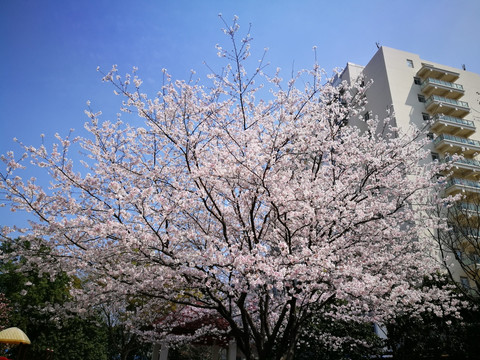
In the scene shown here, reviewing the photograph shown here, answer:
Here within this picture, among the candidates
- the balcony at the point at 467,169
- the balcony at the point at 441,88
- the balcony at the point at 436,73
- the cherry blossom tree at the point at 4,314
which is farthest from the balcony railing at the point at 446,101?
the cherry blossom tree at the point at 4,314

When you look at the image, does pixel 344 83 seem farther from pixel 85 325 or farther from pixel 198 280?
pixel 85 325

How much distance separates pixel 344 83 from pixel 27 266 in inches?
325

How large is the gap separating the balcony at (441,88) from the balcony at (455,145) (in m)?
4.06

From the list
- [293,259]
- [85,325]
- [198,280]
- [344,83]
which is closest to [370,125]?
[344,83]

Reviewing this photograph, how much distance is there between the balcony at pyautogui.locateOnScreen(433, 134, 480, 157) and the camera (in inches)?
897

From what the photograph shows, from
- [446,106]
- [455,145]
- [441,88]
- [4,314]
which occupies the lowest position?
[4,314]

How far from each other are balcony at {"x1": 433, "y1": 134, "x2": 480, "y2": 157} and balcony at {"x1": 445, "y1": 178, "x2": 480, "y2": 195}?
252 cm

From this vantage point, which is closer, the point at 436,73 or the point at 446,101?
→ the point at 446,101

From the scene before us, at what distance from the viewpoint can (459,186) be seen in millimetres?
20312

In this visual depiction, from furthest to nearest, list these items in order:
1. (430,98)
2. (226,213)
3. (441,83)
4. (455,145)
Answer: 1. (441,83)
2. (430,98)
3. (455,145)
4. (226,213)

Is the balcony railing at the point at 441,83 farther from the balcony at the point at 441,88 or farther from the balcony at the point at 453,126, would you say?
the balcony at the point at 453,126

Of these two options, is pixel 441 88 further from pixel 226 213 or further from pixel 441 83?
pixel 226 213

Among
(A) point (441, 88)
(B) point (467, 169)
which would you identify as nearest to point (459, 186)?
(B) point (467, 169)

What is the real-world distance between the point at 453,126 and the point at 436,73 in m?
4.74
